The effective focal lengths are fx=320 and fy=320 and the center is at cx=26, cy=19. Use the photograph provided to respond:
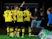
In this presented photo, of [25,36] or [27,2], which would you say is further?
[27,2]

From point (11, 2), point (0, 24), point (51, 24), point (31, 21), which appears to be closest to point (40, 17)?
point (31, 21)

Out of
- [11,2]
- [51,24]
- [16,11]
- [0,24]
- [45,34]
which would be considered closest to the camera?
[45,34]

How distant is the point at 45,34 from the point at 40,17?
18.5ft

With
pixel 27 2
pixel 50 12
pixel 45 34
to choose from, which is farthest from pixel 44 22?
pixel 27 2

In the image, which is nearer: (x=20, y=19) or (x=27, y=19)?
(x=20, y=19)

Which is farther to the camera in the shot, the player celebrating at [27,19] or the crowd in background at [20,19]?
the player celebrating at [27,19]

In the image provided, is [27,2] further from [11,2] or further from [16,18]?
[16,18]

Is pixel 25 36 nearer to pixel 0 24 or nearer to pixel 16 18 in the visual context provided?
pixel 16 18

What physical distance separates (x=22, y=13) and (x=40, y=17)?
1137 mm

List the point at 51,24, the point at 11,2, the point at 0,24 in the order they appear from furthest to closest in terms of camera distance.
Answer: the point at 11,2, the point at 0,24, the point at 51,24

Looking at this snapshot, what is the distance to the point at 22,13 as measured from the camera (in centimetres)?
1845

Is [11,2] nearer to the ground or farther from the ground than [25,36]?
farther from the ground

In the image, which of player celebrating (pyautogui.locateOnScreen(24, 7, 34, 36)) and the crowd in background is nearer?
the crowd in background

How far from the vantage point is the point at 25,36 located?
1864cm
